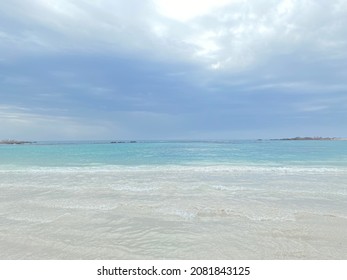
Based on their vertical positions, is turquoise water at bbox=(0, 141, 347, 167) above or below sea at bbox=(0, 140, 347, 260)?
above

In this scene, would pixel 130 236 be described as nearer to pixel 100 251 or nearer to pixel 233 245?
pixel 100 251

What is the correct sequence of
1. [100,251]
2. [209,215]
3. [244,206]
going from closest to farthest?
[100,251], [209,215], [244,206]

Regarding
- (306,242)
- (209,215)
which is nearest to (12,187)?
(209,215)

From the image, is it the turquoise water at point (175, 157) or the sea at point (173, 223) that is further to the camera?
the turquoise water at point (175, 157)

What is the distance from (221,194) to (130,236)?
5462 mm

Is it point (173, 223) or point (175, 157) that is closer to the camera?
point (173, 223)

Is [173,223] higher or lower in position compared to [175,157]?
lower

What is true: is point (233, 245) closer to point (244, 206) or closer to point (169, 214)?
point (169, 214)

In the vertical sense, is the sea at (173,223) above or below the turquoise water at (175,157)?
below

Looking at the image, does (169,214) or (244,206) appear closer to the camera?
(169,214)

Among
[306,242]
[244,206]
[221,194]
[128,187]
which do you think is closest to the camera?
[306,242]

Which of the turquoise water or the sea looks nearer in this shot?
the sea
